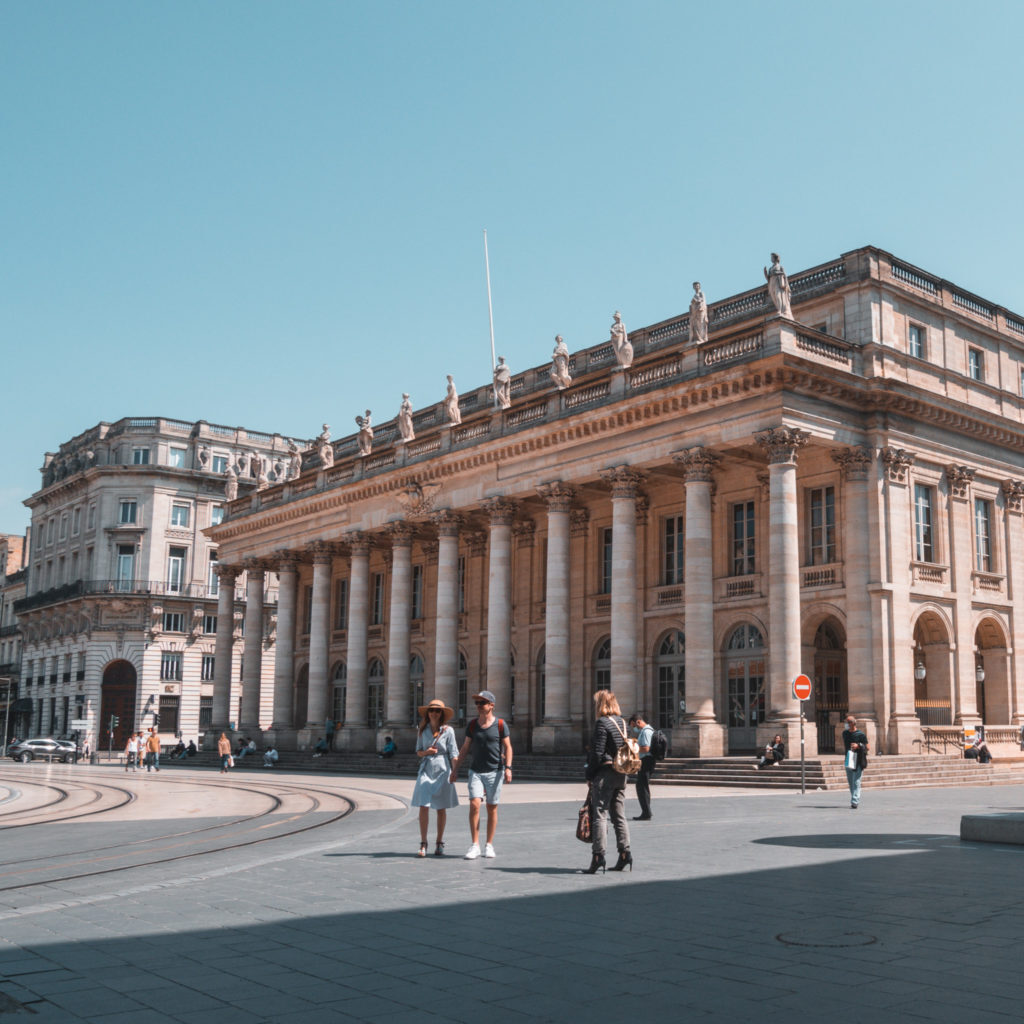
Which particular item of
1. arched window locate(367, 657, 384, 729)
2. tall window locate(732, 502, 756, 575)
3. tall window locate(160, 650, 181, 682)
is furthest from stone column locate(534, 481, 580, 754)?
tall window locate(160, 650, 181, 682)

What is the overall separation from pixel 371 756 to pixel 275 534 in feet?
49.1

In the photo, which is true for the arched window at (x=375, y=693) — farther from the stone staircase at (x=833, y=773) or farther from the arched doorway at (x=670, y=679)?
the stone staircase at (x=833, y=773)

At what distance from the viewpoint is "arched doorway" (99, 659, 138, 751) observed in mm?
72625

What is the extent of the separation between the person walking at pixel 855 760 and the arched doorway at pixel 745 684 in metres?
12.7

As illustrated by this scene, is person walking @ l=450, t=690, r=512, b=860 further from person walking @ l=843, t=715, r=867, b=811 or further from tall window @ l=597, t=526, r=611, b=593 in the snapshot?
tall window @ l=597, t=526, r=611, b=593

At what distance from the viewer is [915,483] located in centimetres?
3472

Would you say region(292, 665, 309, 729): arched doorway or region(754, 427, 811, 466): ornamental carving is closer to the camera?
region(754, 427, 811, 466): ornamental carving

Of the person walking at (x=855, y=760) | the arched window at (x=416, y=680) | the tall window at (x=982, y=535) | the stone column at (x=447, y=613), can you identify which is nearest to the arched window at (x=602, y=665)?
the stone column at (x=447, y=613)

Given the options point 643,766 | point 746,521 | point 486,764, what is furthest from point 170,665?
point 486,764

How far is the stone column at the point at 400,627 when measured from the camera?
149 feet

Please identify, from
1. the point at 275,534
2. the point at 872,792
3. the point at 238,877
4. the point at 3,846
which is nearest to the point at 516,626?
the point at 275,534

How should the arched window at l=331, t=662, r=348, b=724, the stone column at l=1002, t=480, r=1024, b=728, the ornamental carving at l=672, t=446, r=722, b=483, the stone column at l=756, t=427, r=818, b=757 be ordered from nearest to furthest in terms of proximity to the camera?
the stone column at l=756, t=427, r=818, b=757 < the ornamental carving at l=672, t=446, r=722, b=483 < the stone column at l=1002, t=480, r=1024, b=728 < the arched window at l=331, t=662, r=348, b=724

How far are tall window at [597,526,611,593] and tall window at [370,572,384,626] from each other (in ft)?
46.7

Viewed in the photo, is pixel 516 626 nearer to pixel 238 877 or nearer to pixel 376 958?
pixel 238 877
